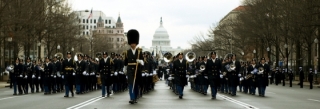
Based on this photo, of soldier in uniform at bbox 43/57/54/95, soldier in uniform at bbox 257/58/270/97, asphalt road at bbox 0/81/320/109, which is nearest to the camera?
asphalt road at bbox 0/81/320/109

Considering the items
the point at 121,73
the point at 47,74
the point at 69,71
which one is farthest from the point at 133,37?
the point at 47,74

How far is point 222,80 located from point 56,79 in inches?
334

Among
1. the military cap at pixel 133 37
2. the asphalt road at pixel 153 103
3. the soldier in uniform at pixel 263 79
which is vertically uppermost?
the military cap at pixel 133 37

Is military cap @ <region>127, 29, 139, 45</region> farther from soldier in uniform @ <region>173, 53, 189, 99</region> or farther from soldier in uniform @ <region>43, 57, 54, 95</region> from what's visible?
soldier in uniform @ <region>43, 57, 54, 95</region>

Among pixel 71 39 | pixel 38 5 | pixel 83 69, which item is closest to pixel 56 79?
pixel 83 69

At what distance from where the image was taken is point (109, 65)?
26.9m

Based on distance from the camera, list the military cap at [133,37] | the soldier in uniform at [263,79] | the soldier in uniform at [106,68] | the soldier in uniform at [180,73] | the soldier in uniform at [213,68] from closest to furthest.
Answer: the military cap at [133,37] < the soldier in uniform at [180,73] < the soldier in uniform at [213,68] < the soldier in uniform at [106,68] < the soldier in uniform at [263,79]

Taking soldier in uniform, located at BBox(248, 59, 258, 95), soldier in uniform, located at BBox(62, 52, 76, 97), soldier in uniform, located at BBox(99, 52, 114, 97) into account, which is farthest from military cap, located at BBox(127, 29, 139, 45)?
soldier in uniform, located at BBox(248, 59, 258, 95)

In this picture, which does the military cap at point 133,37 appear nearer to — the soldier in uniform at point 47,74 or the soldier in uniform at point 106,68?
the soldier in uniform at point 106,68

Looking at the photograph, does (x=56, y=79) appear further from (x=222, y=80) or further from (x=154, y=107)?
(x=154, y=107)

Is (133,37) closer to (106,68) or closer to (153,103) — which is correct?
(153,103)

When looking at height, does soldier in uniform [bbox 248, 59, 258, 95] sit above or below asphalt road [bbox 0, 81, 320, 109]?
above

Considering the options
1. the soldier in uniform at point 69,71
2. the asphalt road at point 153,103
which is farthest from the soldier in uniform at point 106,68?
the soldier in uniform at point 69,71

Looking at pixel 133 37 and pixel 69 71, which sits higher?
pixel 133 37
